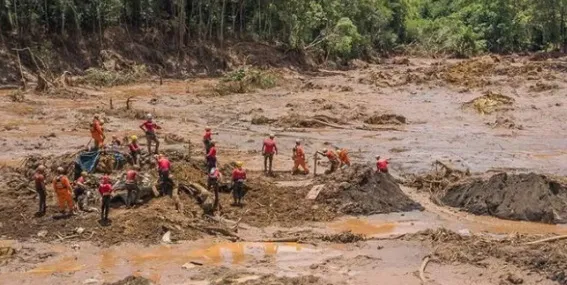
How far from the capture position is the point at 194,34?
172 feet

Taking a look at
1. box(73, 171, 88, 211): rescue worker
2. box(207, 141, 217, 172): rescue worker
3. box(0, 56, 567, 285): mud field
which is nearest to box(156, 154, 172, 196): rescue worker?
box(0, 56, 567, 285): mud field

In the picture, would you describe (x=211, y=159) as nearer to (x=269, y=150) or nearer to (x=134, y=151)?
(x=134, y=151)

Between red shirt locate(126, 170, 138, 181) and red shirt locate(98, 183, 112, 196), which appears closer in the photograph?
red shirt locate(98, 183, 112, 196)

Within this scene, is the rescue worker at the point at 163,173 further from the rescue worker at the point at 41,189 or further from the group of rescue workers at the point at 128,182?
the rescue worker at the point at 41,189

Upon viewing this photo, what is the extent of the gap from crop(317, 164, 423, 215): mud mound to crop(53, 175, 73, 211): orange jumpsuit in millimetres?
6450

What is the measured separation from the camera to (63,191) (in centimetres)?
1694

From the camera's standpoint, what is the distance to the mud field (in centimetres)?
1462

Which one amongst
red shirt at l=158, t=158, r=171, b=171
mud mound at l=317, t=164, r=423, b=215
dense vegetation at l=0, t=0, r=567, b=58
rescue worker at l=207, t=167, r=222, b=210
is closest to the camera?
red shirt at l=158, t=158, r=171, b=171

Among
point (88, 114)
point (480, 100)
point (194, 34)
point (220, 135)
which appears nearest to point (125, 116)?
point (88, 114)

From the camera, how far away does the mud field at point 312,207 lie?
1462 cm

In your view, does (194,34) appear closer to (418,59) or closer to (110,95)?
(110,95)

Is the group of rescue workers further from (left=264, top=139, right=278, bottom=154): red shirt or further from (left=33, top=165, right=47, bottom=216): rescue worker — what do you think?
(left=264, top=139, right=278, bottom=154): red shirt

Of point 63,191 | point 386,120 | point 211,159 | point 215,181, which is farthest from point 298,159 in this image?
point 386,120

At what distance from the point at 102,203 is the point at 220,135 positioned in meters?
12.5
